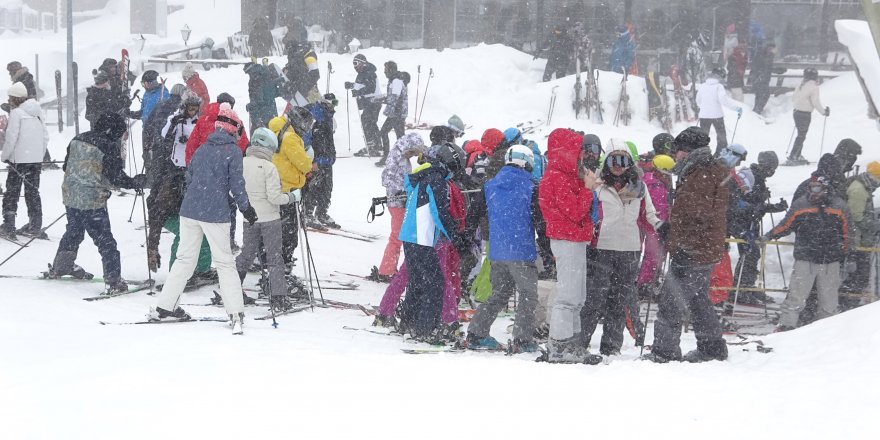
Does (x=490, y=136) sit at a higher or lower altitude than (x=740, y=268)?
higher

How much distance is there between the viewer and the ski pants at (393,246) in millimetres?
10398

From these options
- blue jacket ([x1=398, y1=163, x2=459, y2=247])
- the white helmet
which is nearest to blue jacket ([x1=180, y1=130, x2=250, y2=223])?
blue jacket ([x1=398, y1=163, x2=459, y2=247])

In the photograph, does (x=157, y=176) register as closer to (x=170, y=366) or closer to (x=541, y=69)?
(x=170, y=366)

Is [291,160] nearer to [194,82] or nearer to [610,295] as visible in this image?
[610,295]

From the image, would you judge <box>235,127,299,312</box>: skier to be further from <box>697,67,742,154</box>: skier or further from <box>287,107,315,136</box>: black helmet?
<box>697,67,742,154</box>: skier

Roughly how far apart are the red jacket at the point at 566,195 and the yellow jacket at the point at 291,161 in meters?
2.84

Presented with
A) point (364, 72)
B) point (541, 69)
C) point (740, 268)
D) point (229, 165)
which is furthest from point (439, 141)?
point (541, 69)

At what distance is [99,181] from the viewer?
30.1 feet

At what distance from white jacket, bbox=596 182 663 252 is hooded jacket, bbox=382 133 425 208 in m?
3.44

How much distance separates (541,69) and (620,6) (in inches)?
166

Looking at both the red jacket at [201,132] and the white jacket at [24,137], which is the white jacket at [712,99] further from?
the white jacket at [24,137]

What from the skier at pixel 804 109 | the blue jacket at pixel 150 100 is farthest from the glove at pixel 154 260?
the skier at pixel 804 109

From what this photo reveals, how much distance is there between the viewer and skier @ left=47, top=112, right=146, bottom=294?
9.10m

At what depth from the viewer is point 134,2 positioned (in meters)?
48.0
